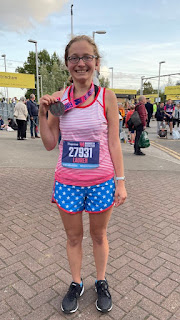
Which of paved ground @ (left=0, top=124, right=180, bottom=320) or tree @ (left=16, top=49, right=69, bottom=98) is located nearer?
paved ground @ (left=0, top=124, right=180, bottom=320)

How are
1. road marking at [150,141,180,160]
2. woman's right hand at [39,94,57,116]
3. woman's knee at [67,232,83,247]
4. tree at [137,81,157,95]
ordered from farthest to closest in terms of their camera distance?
tree at [137,81,157,95], road marking at [150,141,180,160], woman's knee at [67,232,83,247], woman's right hand at [39,94,57,116]

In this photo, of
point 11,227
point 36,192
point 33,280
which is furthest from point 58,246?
point 36,192

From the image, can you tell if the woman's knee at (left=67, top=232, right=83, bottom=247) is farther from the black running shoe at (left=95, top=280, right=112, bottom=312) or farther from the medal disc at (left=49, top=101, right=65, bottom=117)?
the medal disc at (left=49, top=101, right=65, bottom=117)

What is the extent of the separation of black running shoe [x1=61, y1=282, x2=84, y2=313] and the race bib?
1.04 meters

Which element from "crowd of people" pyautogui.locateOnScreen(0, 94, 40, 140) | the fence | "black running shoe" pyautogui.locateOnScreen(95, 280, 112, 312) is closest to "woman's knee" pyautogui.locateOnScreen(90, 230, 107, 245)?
"black running shoe" pyautogui.locateOnScreen(95, 280, 112, 312)

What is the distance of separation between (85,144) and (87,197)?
1.27 feet

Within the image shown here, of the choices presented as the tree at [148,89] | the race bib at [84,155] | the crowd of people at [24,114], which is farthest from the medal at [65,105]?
the tree at [148,89]

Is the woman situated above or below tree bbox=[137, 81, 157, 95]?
below

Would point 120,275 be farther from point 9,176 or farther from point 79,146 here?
point 9,176

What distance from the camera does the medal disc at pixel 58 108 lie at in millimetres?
1683

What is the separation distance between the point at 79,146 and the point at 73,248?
32.7 inches

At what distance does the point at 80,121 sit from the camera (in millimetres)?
1705

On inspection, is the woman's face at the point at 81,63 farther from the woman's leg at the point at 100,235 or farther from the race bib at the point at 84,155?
the woman's leg at the point at 100,235

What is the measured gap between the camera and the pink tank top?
1.70 m
